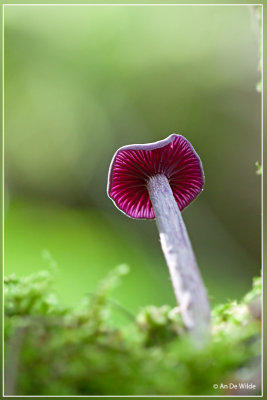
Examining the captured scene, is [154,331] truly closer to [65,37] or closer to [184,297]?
[184,297]

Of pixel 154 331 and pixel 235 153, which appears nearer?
pixel 154 331

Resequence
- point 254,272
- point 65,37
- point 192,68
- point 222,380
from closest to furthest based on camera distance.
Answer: point 222,380, point 65,37, point 192,68, point 254,272

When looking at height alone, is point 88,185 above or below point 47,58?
below

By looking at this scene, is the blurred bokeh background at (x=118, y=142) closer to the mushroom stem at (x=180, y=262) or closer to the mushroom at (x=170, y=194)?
the mushroom at (x=170, y=194)

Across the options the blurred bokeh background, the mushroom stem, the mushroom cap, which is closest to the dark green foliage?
the mushroom stem

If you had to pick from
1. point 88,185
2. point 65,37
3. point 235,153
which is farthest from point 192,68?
point 88,185

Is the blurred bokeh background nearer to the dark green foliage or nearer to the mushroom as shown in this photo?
the mushroom

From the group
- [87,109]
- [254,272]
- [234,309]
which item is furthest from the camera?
[87,109]

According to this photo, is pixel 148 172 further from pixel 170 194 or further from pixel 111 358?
pixel 111 358

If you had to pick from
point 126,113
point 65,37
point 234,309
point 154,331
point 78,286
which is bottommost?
point 154,331
